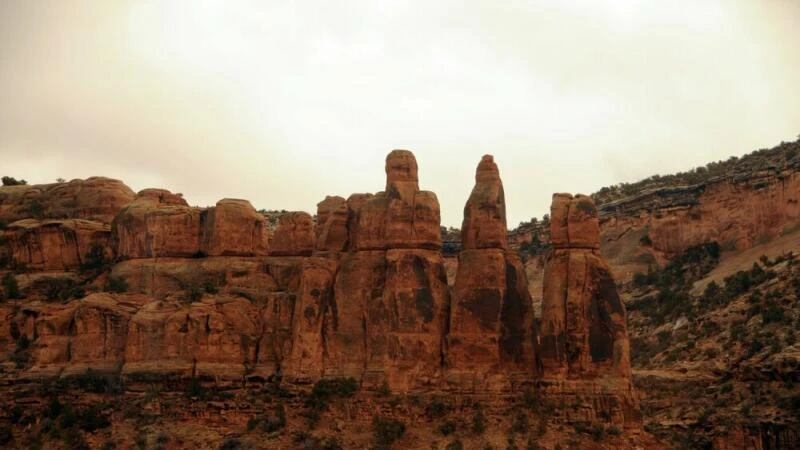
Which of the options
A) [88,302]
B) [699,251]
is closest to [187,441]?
[88,302]

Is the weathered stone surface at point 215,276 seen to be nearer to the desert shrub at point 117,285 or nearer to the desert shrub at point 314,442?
the desert shrub at point 117,285

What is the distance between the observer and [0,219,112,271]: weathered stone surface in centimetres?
6994

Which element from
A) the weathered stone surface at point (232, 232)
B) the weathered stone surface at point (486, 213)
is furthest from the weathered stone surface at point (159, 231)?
the weathered stone surface at point (486, 213)

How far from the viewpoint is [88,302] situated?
65.1 metres

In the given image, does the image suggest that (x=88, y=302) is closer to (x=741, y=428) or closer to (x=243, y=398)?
(x=243, y=398)

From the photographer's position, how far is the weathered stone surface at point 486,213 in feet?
204

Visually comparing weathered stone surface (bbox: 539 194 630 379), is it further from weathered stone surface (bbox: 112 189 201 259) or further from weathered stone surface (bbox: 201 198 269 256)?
weathered stone surface (bbox: 112 189 201 259)

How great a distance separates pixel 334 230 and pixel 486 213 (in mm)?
7184

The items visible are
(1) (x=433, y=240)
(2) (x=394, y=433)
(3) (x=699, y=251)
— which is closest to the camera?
(2) (x=394, y=433)

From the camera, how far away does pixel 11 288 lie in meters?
68.2

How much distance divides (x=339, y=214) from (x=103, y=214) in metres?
14.0

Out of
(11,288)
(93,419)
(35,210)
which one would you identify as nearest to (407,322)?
(93,419)

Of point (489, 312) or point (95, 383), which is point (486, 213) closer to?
point (489, 312)

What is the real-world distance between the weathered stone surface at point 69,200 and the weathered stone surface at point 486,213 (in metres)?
19.0
